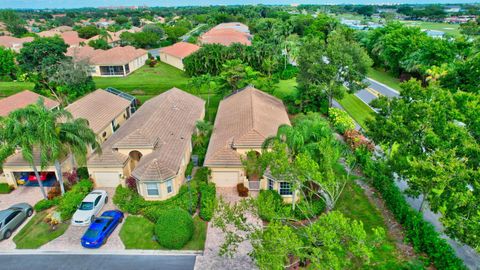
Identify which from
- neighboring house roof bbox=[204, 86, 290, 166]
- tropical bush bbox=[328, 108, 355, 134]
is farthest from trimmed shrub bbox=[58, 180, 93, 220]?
tropical bush bbox=[328, 108, 355, 134]

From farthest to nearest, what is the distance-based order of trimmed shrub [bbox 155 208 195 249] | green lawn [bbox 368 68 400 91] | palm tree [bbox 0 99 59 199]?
1. green lawn [bbox 368 68 400 91]
2. palm tree [bbox 0 99 59 199]
3. trimmed shrub [bbox 155 208 195 249]

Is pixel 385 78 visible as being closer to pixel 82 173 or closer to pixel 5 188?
pixel 82 173

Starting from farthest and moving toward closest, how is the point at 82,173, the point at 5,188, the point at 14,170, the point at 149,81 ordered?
the point at 149,81
the point at 82,173
the point at 5,188
the point at 14,170

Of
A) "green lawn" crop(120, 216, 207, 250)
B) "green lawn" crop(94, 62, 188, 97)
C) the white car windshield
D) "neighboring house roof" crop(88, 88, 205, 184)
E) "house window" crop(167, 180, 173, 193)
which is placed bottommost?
"green lawn" crop(94, 62, 188, 97)

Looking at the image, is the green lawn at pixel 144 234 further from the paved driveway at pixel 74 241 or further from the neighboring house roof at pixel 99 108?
the neighboring house roof at pixel 99 108

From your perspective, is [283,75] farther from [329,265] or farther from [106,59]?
[329,265]

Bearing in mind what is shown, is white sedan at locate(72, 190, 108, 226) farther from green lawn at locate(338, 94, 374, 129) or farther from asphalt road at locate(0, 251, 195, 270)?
green lawn at locate(338, 94, 374, 129)

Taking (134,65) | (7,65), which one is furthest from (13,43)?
(134,65)
